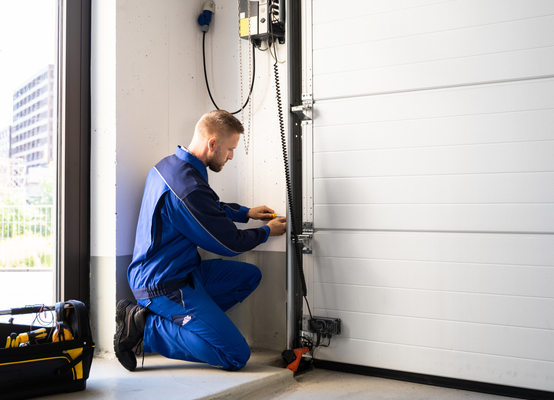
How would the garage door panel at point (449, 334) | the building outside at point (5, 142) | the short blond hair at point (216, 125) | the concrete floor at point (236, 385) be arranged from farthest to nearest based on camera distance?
the short blond hair at point (216, 125) → the building outside at point (5, 142) → the garage door panel at point (449, 334) → the concrete floor at point (236, 385)

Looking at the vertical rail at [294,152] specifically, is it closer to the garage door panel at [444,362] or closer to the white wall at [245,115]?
the white wall at [245,115]

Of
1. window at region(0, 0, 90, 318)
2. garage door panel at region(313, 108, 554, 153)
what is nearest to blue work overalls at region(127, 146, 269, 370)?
window at region(0, 0, 90, 318)

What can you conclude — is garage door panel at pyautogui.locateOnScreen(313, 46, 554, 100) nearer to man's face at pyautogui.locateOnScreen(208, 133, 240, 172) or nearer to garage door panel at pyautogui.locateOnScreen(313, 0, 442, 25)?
garage door panel at pyautogui.locateOnScreen(313, 0, 442, 25)

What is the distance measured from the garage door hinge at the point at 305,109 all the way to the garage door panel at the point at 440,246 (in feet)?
2.49

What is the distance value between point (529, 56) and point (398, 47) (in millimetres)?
723

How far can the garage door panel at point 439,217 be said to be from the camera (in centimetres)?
281

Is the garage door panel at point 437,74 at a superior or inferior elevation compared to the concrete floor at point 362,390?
superior

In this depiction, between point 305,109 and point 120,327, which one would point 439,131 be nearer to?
point 305,109

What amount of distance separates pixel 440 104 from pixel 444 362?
4.86 ft

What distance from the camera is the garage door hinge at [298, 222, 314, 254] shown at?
3396mm

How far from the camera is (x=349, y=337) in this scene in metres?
3.31

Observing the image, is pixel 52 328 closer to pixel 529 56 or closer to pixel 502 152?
pixel 502 152

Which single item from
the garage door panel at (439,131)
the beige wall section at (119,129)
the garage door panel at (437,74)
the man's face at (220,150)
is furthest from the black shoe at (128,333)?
the garage door panel at (437,74)

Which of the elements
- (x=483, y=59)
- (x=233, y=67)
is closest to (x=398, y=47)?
(x=483, y=59)
